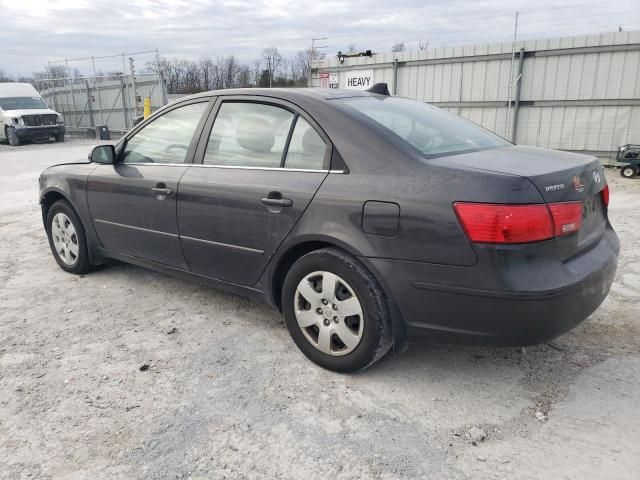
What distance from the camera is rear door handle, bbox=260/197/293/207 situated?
2.95 metres

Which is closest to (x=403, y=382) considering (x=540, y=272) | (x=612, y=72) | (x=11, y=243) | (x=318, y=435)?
(x=318, y=435)

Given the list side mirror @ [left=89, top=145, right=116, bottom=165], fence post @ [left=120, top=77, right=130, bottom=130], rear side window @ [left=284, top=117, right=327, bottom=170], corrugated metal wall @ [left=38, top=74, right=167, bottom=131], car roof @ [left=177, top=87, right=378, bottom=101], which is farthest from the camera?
fence post @ [left=120, top=77, right=130, bottom=130]

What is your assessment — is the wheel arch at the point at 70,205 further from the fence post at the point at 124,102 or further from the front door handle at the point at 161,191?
the fence post at the point at 124,102

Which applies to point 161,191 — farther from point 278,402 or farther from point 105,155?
point 278,402

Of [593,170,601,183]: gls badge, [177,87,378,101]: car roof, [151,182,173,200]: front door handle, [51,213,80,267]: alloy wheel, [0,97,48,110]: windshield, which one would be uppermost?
[0,97,48,110]: windshield

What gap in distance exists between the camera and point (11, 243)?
19.8 feet

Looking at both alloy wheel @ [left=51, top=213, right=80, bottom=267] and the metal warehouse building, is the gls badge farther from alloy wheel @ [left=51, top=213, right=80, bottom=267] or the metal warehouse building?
the metal warehouse building

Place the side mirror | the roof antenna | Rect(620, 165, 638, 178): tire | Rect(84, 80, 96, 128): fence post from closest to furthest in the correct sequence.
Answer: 1. the roof antenna
2. the side mirror
3. Rect(620, 165, 638, 178): tire
4. Rect(84, 80, 96, 128): fence post

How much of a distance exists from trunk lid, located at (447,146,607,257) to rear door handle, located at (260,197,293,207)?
36.0 inches

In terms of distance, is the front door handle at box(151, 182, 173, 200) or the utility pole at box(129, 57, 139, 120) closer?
the front door handle at box(151, 182, 173, 200)

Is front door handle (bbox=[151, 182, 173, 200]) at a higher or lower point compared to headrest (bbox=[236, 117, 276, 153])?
lower

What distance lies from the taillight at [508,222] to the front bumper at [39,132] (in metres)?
22.5

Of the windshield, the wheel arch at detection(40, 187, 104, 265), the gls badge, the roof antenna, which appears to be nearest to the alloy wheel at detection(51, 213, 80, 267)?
the wheel arch at detection(40, 187, 104, 265)

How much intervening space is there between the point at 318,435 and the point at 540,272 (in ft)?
4.18
